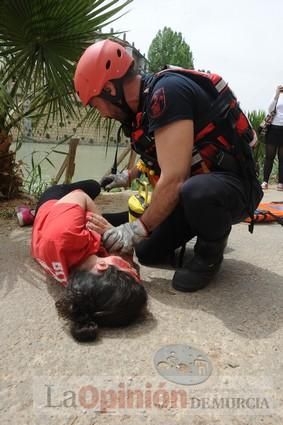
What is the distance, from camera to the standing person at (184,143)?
194cm

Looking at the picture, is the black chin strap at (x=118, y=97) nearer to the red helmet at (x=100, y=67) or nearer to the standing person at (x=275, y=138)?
the red helmet at (x=100, y=67)

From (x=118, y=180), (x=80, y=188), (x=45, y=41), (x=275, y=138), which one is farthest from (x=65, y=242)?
(x=275, y=138)

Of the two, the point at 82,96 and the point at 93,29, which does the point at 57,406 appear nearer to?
the point at 82,96

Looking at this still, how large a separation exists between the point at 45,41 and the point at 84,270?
2176mm

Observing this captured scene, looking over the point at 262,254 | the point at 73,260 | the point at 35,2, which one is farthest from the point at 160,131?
the point at 35,2

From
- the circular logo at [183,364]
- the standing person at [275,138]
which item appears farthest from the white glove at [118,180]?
the standing person at [275,138]

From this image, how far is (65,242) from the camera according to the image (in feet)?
6.24

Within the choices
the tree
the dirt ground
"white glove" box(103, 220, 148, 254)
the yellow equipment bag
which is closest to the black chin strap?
A: the yellow equipment bag

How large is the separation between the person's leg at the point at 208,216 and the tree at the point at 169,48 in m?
34.6

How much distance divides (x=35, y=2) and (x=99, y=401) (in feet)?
9.00

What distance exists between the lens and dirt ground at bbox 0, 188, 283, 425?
1294mm

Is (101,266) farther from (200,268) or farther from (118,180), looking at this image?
(118,180)

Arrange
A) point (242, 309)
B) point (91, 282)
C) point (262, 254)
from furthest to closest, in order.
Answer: point (262, 254), point (242, 309), point (91, 282)

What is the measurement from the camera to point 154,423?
4.09ft
